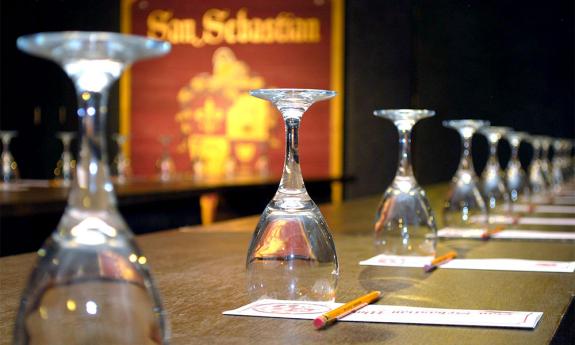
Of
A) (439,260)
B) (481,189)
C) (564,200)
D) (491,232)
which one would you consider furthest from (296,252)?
(564,200)

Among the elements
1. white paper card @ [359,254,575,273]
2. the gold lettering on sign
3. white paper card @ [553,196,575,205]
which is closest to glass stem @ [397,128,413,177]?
white paper card @ [359,254,575,273]

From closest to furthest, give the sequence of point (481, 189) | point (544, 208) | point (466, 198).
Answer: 1. point (466, 198)
2. point (481, 189)
3. point (544, 208)

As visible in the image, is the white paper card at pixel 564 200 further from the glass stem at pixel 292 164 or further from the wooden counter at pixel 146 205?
the glass stem at pixel 292 164

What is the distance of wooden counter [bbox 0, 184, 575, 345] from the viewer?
3.42 feet

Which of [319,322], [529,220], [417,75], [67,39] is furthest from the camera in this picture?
[417,75]

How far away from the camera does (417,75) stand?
4.77 meters

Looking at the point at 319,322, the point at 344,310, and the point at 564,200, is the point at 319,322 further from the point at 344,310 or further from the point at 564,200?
the point at 564,200

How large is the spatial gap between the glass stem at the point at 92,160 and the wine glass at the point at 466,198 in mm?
1659

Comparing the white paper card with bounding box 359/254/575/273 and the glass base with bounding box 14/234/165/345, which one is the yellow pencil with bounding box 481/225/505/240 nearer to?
the white paper card with bounding box 359/254/575/273

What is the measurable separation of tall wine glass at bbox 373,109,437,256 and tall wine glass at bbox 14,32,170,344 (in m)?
0.98

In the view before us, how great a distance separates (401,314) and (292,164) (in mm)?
225

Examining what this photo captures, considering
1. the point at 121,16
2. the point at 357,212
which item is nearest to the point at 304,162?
the point at 121,16

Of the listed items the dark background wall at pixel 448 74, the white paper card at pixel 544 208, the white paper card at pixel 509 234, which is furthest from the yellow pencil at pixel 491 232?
the dark background wall at pixel 448 74

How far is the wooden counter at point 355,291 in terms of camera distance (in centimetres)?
104
